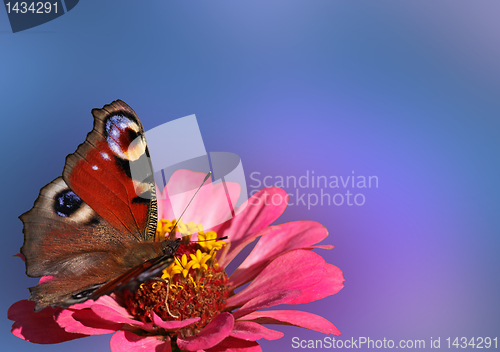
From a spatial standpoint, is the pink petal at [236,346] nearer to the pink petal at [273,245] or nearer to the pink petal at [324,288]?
the pink petal at [324,288]

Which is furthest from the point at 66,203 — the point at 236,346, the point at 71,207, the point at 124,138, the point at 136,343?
the point at 236,346

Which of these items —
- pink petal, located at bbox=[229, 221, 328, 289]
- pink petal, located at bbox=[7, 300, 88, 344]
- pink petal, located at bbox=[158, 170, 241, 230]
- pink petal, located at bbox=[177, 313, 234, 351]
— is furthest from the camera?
pink petal, located at bbox=[158, 170, 241, 230]

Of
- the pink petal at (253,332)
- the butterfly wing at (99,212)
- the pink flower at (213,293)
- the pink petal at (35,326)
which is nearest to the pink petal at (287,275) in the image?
the pink flower at (213,293)

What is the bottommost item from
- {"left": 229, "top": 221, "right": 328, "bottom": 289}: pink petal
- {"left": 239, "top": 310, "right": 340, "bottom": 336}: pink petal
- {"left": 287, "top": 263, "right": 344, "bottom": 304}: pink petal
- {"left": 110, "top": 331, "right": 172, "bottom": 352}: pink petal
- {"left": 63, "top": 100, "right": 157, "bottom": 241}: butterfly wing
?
{"left": 110, "top": 331, "right": 172, "bottom": 352}: pink petal

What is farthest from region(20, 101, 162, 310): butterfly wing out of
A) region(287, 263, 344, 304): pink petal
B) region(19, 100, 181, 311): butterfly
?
region(287, 263, 344, 304): pink petal

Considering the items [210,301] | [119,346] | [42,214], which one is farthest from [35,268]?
[210,301]

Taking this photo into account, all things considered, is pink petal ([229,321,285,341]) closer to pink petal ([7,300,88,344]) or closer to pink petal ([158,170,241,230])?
pink petal ([7,300,88,344])

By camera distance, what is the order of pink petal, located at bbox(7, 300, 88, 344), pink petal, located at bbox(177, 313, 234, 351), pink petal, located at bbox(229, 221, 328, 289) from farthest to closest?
pink petal, located at bbox(229, 221, 328, 289)
pink petal, located at bbox(7, 300, 88, 344)
pink petal, located at bbox(177, 313, 234, 351)
